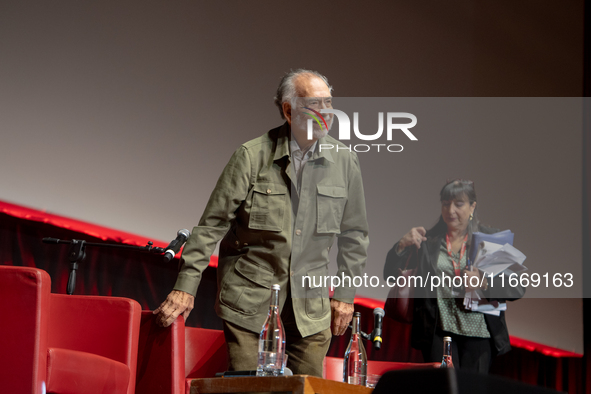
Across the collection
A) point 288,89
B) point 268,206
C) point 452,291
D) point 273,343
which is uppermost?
point 288,89

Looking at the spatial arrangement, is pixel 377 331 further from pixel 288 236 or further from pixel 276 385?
pixel 276 385

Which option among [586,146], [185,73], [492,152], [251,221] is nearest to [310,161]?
[251,221]

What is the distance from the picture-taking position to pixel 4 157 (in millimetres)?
3096

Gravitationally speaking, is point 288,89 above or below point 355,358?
above

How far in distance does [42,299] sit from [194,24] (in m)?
2.43

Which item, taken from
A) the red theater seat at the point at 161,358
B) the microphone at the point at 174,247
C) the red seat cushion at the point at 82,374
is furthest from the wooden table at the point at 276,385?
the microphone at the point at 174,247

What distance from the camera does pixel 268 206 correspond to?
2074mm

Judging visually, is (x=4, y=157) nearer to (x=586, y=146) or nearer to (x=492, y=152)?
(x=492, y=152)

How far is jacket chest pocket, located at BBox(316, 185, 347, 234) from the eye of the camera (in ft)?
6.99

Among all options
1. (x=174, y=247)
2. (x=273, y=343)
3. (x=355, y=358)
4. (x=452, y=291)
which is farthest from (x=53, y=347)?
(x=452, y=291)

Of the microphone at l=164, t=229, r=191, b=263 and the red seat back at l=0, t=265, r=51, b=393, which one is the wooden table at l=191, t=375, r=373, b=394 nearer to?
the red seat back at l=0, t=265, r=51, b=393

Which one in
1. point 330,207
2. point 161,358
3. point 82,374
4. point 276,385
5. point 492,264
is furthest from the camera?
point 492,264

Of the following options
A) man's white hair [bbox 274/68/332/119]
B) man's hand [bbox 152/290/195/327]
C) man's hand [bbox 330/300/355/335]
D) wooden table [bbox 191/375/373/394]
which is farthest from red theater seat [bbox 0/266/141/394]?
man's white hair [bbox 274/68/332/119]

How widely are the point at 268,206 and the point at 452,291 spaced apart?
1118 millimetres
